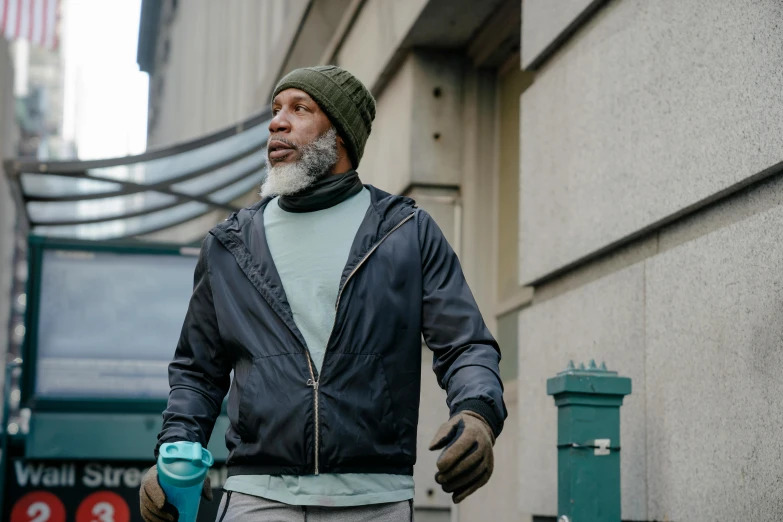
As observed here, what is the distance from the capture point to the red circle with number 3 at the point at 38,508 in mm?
7094

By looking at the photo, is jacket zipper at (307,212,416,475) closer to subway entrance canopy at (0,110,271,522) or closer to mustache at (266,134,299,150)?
mustache at (266,134,299,150)

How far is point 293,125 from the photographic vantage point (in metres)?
3.47

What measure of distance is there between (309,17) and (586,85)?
639 cm

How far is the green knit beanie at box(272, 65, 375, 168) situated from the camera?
3.47 metres

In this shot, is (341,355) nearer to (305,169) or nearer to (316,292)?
(316,292)

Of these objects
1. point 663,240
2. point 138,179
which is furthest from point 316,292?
point 138,179

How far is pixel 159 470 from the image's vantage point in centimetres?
300

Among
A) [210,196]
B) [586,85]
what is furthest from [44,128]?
[586,85]

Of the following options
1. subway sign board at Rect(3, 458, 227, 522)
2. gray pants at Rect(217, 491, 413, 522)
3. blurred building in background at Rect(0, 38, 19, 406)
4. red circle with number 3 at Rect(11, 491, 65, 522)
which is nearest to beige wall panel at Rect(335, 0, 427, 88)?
subway sign board at Rect(3, 458, 227, 522)

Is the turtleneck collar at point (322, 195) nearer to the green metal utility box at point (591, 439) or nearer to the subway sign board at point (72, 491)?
the green metal utility box at point (591, 439)

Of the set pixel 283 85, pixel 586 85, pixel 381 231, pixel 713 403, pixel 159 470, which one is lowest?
pixel 159 470

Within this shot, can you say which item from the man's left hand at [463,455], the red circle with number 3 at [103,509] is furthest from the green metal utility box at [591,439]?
the red circle with number 3 at [103,509]

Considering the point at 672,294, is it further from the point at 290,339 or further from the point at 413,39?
the point at 413,39

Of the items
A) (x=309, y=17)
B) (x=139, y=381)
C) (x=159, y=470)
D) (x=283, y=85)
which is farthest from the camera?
(x=309, y=17)
